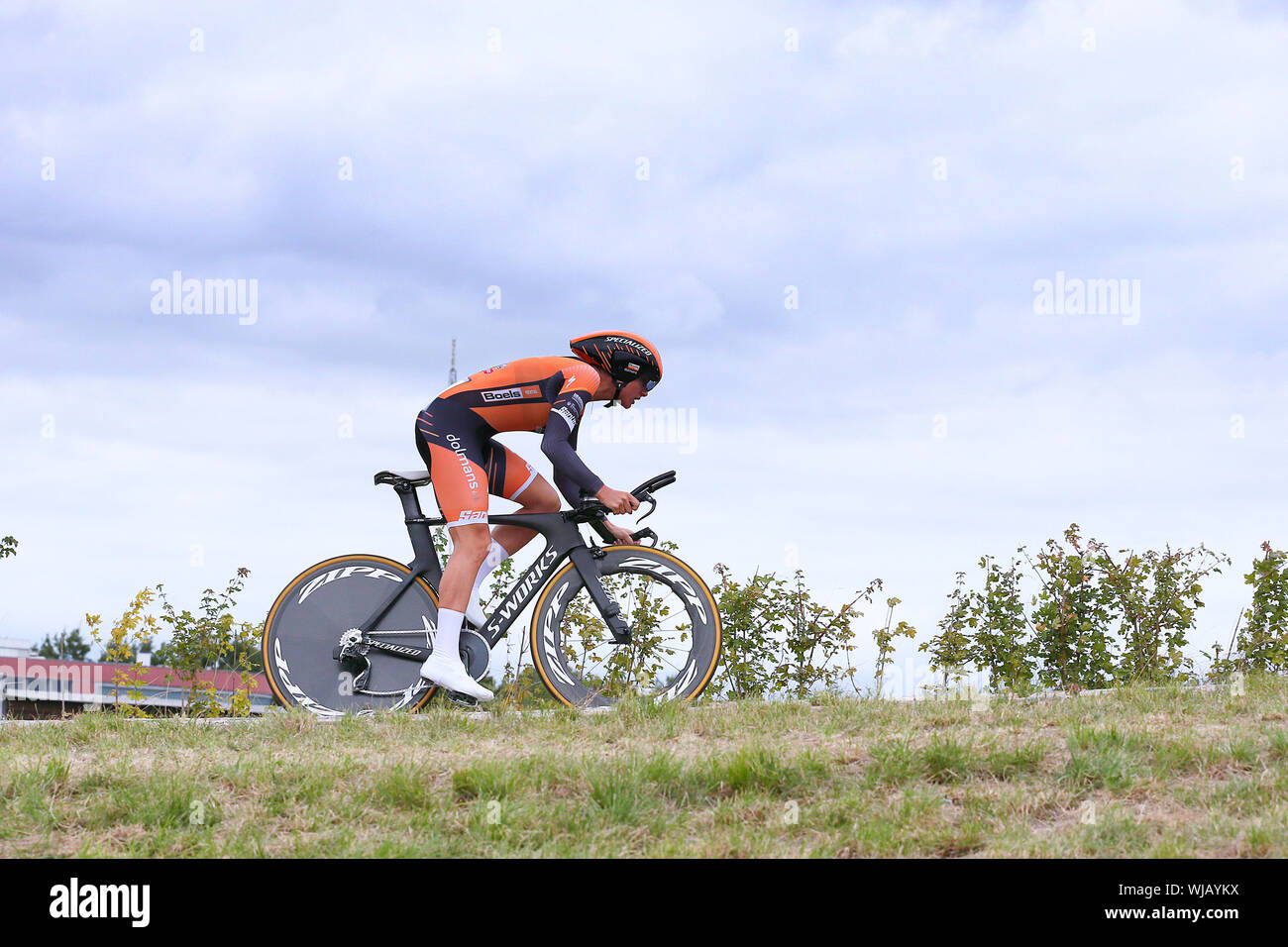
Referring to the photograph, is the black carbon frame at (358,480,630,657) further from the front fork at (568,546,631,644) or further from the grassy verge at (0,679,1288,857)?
the grassy verge at (0,679,1288,857)

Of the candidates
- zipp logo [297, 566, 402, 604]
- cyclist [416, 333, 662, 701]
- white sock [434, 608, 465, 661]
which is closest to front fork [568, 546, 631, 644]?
cyclist [416, 333, 662, 701]


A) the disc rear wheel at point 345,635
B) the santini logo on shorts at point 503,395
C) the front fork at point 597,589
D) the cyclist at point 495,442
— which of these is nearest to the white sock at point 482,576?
the cyclist at point 495,442

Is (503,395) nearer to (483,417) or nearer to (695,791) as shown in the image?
(483,417)

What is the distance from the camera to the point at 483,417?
23.7 feet

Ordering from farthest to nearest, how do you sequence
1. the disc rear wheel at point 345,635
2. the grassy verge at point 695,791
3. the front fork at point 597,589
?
the disc rear wheel at point 345,635, the front fork at point 597,589, the grassy verge at point 695,791

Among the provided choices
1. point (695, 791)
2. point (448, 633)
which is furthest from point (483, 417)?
point (695, 791)

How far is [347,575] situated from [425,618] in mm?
626

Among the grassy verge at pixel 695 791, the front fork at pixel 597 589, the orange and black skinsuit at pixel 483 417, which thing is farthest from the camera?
the orange and black skinsuit at pixel 483 417

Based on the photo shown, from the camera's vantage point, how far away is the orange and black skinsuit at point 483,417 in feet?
23.3

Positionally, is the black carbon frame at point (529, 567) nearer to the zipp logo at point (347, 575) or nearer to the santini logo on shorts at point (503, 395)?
the zipp logo at point (347, 575)
